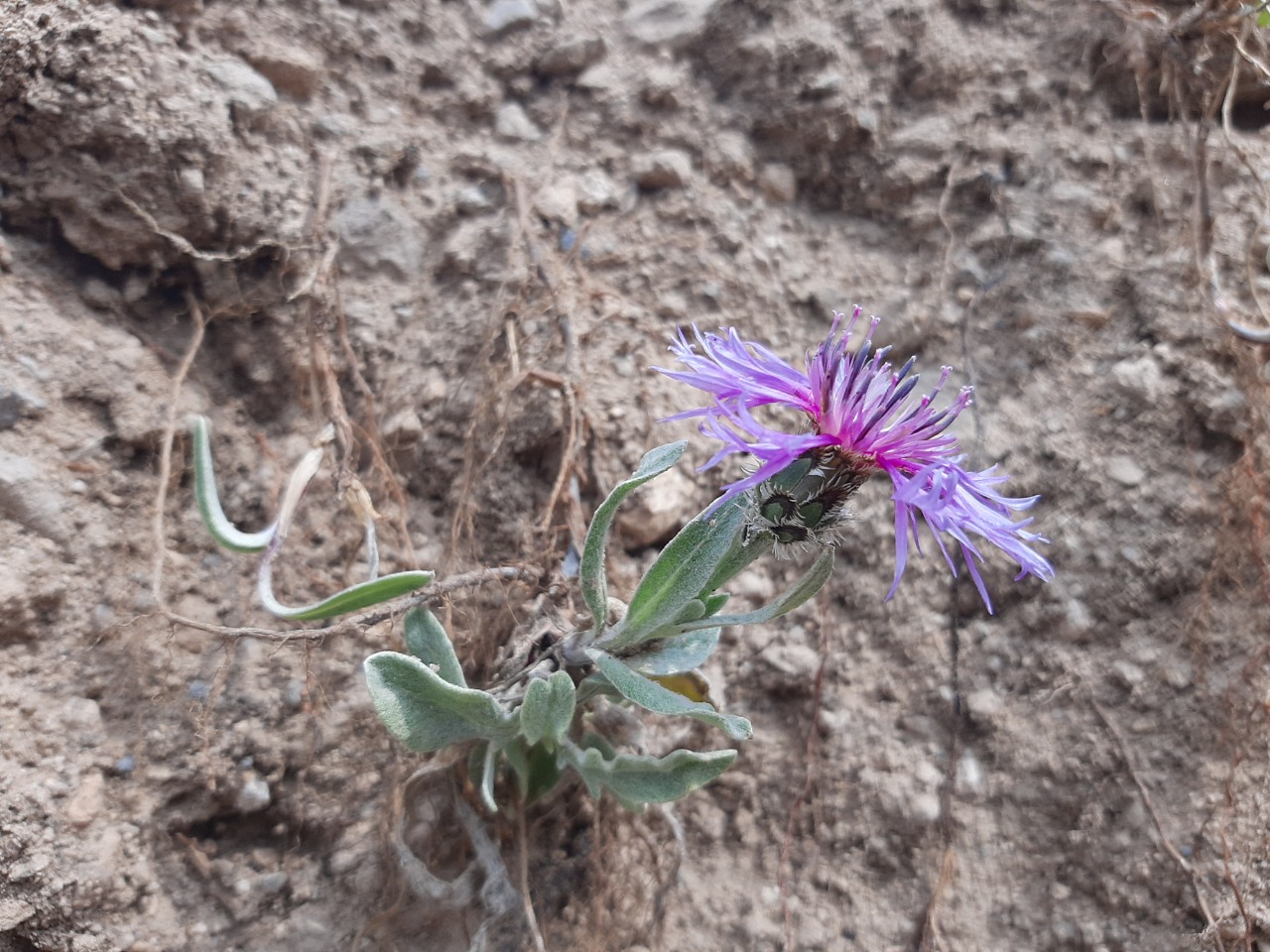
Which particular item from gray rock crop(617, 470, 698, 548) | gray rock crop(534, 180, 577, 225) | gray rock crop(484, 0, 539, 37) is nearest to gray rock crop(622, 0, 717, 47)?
gray rock crop(484, 0, 539, 37)

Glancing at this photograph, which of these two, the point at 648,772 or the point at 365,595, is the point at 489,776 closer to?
the point at 648,772

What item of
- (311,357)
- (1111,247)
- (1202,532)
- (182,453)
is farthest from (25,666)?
(1111,247)

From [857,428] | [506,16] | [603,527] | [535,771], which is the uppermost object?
[506,16]

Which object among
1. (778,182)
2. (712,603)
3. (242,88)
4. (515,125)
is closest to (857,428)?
(712,603)

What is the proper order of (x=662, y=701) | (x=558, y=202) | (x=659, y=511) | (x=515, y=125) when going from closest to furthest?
1. (x=662, y=701)
2. (x=659, y=511)
3. (x=558, y=202)
4. (x=515, y=125)

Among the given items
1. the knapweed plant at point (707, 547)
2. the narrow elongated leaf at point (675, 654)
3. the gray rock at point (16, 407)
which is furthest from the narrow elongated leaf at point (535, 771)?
the gray rock at point (16, 407)

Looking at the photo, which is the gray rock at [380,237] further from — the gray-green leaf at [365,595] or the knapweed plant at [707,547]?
the gray-green leaf at [365,595]

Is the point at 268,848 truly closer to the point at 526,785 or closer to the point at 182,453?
the point at 526,785
